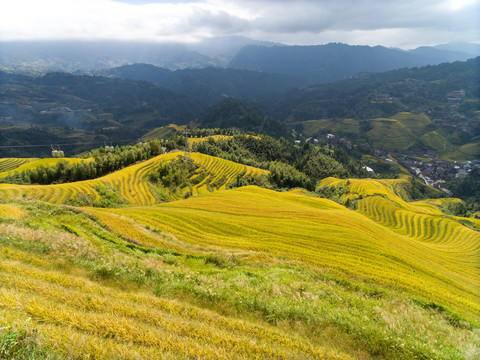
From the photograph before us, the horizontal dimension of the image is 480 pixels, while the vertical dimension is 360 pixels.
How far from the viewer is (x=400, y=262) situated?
15.5 meters

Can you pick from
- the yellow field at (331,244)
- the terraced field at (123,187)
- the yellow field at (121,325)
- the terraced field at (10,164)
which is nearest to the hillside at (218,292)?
the yellow field at (121,325)

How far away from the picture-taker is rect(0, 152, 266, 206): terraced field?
3895 centimetres

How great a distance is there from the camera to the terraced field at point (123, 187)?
38953 mm

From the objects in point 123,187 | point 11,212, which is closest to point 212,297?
point 11,212

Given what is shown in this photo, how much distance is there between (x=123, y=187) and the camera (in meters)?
53.8

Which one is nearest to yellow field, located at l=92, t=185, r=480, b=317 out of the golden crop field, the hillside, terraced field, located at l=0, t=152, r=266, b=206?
the hillside

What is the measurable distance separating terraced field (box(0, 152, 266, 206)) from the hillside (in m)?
29.2

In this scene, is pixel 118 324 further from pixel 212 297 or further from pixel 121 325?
pixel 212 297

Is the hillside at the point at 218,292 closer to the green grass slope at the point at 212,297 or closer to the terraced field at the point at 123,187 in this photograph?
the green grass slope at the point at 212,297

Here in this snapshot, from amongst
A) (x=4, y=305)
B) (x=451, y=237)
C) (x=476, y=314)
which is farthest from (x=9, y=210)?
(x=451, y=237)

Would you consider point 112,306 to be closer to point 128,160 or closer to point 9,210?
point 9,210

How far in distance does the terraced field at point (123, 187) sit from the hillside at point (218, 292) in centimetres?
2918

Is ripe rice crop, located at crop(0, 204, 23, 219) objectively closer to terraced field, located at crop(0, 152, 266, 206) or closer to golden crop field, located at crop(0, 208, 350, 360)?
golden crop field, located at crop(0, 208, 350, 360)

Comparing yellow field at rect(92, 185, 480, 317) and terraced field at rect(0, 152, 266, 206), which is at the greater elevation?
yellow field at rect(92, 185, 480, 317)
